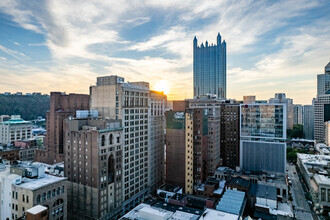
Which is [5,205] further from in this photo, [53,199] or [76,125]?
[76,125]

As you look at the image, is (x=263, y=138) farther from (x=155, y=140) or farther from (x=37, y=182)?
(x=37, y=182)

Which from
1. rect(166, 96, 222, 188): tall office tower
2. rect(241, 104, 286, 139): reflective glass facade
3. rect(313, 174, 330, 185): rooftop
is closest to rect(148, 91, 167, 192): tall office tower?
rect(166, 96, 222, 188): tall office tower

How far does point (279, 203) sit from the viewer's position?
85.9m

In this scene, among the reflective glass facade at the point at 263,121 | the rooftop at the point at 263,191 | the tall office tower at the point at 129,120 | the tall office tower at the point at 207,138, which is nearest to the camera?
the rooftop at the point at 263,191

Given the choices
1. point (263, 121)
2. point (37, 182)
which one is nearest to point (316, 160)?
point (263, 121)

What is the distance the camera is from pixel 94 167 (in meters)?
70.4

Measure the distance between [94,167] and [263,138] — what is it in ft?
310

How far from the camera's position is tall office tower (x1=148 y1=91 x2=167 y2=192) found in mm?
101750

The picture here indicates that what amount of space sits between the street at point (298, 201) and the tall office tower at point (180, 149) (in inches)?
1860

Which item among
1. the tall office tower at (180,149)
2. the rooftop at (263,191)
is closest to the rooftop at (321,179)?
the rooftop at (263,191)

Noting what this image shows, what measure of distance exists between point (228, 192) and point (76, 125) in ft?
211

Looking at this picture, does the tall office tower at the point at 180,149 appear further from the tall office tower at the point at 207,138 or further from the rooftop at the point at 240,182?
the rooftop at the point at 240,182

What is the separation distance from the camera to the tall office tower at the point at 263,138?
374 feet

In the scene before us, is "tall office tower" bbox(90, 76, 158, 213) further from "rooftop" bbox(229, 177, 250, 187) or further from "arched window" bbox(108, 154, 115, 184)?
"rooftop" bbox(229, 177, 250, 187)
